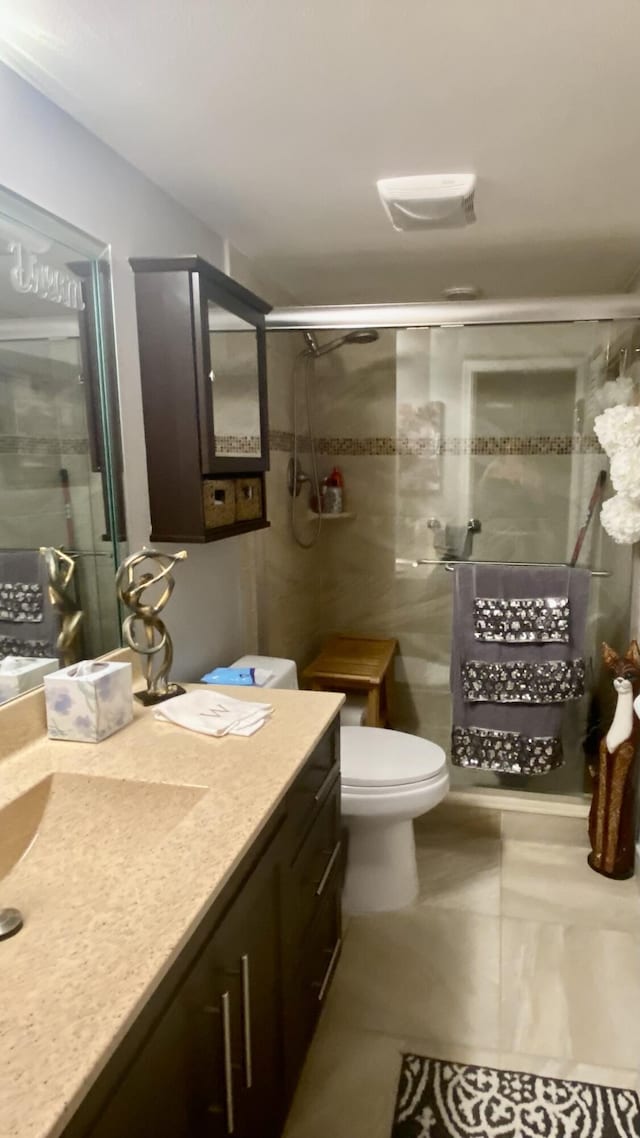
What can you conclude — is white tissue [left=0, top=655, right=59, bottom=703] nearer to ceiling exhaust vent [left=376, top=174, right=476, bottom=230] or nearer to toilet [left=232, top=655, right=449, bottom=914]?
toilet [left=232, top=655, right=449, bottom=914]

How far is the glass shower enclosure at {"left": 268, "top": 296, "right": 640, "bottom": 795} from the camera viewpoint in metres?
2.76

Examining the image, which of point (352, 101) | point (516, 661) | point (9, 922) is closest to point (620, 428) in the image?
point (516, 661)

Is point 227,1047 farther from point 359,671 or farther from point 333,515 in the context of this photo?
point 333,515

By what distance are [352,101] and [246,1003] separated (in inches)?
65.9

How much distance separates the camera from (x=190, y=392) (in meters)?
1.62

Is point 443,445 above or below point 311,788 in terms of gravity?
above

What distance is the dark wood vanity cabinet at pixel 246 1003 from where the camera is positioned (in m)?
0.74

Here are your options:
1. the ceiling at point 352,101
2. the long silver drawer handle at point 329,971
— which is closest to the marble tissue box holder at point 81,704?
the long silver drawer handle at point 329,971

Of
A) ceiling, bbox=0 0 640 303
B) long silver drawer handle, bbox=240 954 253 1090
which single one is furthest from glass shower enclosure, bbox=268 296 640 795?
long silver drawer handle, bbox=240 954 253 1090

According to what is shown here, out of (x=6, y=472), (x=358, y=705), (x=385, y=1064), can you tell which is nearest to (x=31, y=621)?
(x=6, y=472)

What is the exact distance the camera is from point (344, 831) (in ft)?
6.79

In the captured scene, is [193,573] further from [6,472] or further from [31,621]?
[6,472]

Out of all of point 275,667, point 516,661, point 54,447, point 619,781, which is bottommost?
point 619,781

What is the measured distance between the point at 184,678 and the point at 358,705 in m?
1.03
